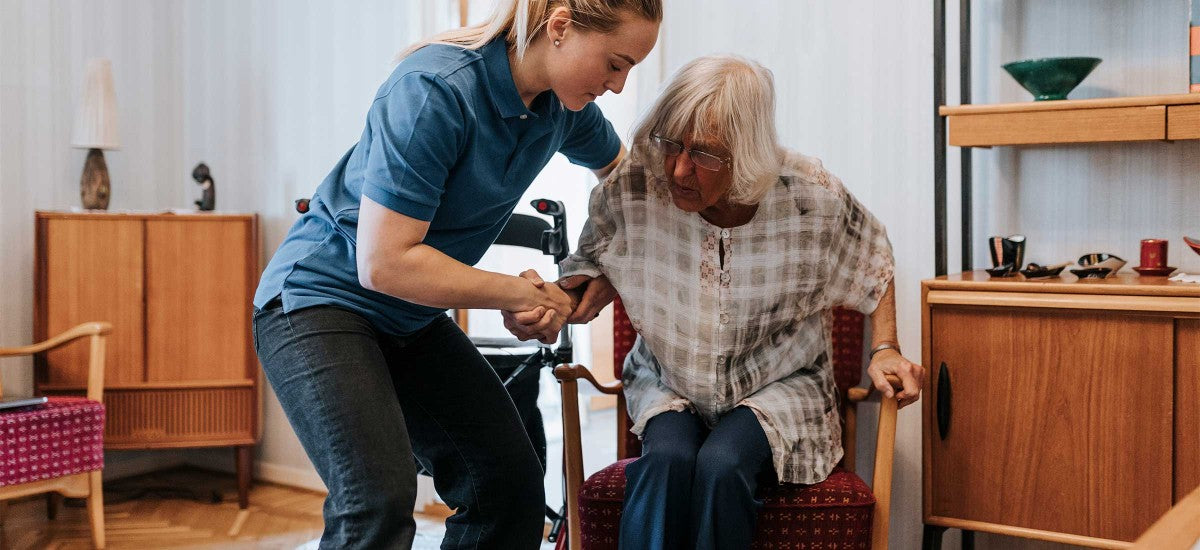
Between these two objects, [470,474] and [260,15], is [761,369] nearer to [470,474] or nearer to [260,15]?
[470,474]

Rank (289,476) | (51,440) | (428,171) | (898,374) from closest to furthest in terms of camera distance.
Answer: (428,171), (898,374), (51,440), (289,476)

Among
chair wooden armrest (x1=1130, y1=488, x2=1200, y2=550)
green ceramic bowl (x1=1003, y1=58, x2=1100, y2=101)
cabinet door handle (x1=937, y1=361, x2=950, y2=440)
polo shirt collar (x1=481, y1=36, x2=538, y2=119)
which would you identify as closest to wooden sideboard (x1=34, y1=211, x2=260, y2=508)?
polo shirt collar (x1=481, y1=36, x2=538, y2=119)

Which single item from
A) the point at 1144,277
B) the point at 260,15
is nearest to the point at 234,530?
the point at 260,15

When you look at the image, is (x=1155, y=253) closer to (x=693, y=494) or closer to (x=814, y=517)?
(x=814, y=517)

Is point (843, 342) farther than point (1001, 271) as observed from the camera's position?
Yes

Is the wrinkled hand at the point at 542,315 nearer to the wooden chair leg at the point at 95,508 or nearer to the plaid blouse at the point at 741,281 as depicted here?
the plaid blouse at the point at 741,281

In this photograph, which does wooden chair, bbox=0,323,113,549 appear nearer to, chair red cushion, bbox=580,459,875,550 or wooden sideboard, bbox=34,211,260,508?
wooden sideboard, bbox=34,211,260,508

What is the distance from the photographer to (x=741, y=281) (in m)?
1.89

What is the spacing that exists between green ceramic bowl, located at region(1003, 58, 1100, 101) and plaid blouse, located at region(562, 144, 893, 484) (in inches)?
18.1

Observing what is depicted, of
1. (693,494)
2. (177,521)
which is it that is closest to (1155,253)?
(693,494)

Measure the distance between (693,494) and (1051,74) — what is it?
113cm

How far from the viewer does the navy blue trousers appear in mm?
1675

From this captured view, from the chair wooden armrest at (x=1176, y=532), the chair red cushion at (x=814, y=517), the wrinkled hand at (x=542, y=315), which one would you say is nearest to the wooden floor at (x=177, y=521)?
the wrinkled hand at (x=542, y=315)

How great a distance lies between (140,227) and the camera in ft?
10.9
